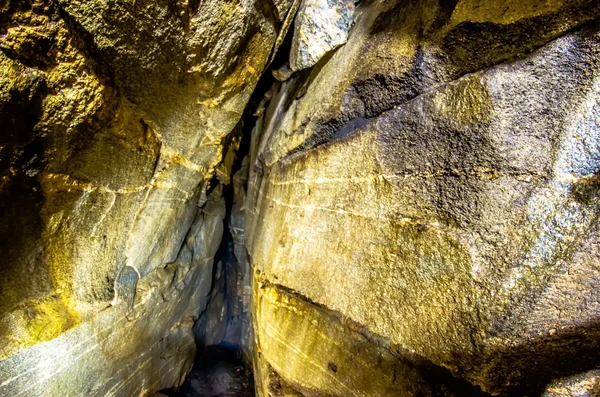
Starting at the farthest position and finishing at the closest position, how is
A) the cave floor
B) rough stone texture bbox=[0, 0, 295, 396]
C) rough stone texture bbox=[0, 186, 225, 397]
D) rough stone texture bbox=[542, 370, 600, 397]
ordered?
the cave floor
rough stone texture bbox=[0, 186, 225, 397]
rough stone texture bbox=[0, 0, 295, 396]
rough stone texture bbox=[542, 370, 600, 397]

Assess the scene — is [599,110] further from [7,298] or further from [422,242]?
[7,298]

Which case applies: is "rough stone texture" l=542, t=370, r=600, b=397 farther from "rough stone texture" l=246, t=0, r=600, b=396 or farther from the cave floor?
the cave floor

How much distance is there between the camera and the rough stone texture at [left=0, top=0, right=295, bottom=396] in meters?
1.82

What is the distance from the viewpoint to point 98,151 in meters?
2.50

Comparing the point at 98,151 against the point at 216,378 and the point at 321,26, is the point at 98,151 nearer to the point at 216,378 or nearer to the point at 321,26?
the point at 321,26

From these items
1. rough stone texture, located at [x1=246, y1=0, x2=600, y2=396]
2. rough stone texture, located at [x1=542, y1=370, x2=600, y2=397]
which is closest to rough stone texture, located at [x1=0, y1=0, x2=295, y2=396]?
rough stone texture, located at [x1=246, y1=0, x2=600, y2=396]

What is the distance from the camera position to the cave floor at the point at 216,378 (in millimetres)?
5949

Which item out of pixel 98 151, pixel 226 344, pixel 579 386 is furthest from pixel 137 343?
pixel 579 386

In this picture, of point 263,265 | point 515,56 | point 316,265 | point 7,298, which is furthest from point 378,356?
point 7,298

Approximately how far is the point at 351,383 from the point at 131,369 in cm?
333

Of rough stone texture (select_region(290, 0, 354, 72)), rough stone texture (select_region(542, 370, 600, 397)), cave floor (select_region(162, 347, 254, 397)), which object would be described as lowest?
cave floor (select_region(162, 347, 254, 397))

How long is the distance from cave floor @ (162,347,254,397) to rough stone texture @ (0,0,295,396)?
8.52 feet

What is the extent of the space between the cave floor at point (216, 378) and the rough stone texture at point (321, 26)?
6595 mm

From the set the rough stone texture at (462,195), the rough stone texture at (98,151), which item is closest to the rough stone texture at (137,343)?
the rough stone texture at (98,151)
